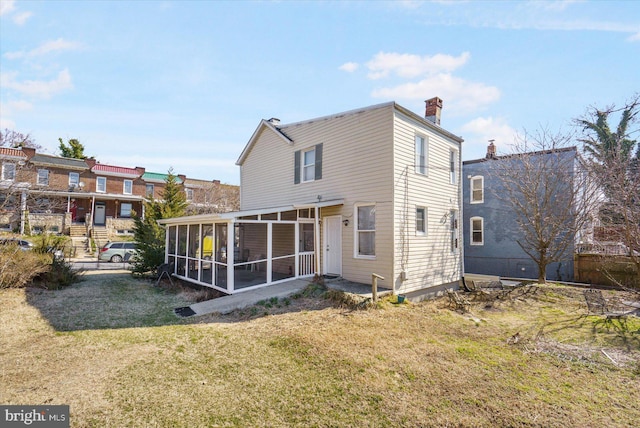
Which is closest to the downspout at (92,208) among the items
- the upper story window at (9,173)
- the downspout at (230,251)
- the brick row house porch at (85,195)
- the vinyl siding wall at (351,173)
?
the brick row house porch at (85,195)

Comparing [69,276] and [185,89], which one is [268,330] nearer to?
[185,89]

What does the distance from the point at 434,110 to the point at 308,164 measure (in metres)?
5.91

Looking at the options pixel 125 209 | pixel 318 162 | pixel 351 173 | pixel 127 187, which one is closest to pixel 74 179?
pixel 127 187

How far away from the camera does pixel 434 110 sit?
1343 cm

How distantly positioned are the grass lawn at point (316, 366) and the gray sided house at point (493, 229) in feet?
30.4

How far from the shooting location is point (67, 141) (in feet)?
134

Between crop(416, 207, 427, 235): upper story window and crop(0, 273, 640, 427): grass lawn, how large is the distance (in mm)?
3384

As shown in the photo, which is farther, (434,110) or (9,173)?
(9,173)

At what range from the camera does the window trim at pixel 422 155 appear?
1150 cm

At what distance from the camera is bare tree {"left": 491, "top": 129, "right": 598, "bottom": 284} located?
559 inches

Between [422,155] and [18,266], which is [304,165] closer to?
[422,155]

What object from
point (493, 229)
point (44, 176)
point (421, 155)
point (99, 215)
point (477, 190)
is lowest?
point (493, 229)

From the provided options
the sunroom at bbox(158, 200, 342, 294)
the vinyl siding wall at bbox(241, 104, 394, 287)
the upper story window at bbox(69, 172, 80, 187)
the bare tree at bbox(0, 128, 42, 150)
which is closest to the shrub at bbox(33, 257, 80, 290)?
the sunroom at bbox(158, 200, 342, 294)

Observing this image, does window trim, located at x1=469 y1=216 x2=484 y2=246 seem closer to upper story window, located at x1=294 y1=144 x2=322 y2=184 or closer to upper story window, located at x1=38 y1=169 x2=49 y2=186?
upper story window, located at x1=294 y1=144 x2=322 y2=184
